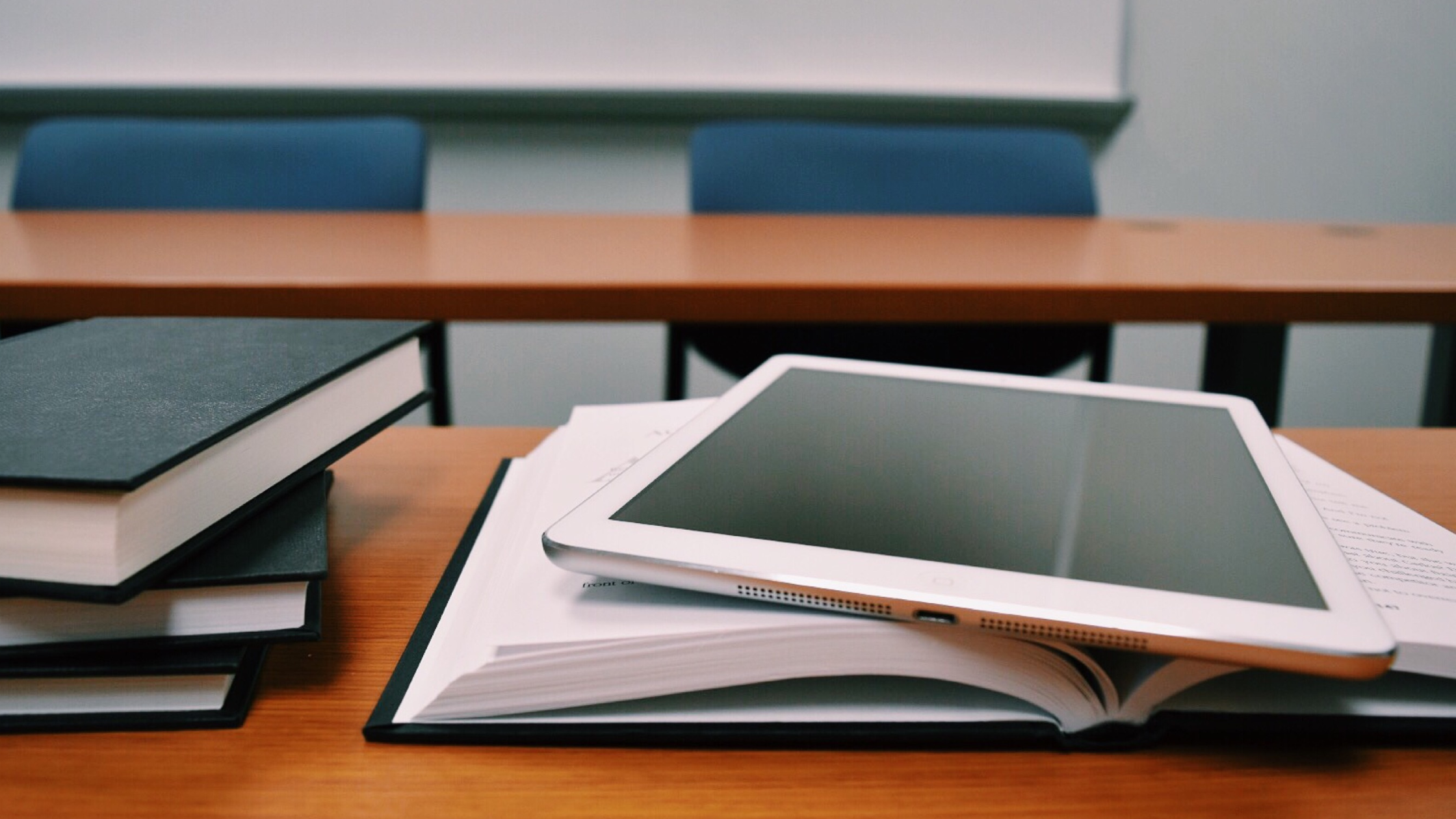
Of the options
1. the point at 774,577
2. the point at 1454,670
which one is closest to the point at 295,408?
the point at 774,577

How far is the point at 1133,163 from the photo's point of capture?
1.97 m

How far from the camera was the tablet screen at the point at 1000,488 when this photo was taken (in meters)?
0.26

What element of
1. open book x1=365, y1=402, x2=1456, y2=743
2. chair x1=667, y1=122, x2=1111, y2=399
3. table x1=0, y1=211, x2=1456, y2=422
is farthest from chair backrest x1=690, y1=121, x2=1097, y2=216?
open book x1=365, y1=402, x2=1456, y2=743

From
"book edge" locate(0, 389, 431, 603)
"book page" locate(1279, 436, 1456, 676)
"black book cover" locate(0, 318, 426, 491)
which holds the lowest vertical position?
"book page" locate(1279, 436, 1456, 676)

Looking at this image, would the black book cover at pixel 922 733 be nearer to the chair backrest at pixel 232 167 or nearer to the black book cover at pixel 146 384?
the black book cover at pixel 146 384

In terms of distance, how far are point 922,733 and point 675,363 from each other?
3.30ft

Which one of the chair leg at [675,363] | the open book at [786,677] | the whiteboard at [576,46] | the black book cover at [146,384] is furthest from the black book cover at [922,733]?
the whiteboard at [576,46]

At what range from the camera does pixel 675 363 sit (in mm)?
1243

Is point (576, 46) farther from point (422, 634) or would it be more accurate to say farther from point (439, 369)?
point (422, 634)

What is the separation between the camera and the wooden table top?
68 centimetres

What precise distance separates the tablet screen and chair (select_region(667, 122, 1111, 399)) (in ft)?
3.00

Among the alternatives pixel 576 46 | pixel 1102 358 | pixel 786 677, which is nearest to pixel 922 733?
pixel 786 677

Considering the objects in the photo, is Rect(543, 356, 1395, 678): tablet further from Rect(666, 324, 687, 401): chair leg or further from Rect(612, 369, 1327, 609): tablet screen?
Rect(666, 324, 687, 401): chair leg

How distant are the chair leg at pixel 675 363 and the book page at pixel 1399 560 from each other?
902mm
